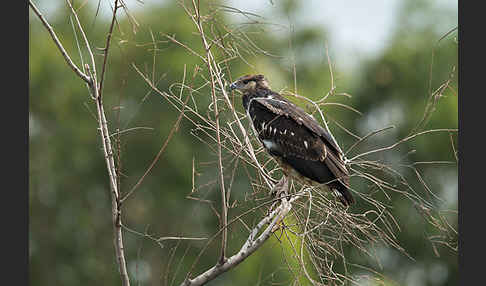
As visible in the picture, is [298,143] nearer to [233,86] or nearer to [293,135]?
[293,135]

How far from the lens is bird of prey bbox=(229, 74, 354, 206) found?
15.2 ft

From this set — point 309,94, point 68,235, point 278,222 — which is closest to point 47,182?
point 68,235

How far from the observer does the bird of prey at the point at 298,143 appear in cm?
463

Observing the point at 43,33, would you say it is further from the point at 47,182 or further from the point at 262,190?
the point at 262,190

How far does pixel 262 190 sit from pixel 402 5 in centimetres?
1289

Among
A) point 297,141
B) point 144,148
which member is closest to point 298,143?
point 297,141

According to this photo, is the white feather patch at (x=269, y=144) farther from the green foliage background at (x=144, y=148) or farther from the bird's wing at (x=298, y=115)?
the green foliage background at (x=144, y=148)

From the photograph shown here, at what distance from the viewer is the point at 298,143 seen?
4.82m

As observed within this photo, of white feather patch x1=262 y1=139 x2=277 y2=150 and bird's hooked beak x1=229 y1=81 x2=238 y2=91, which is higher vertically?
bird's hooked beak x1=229 y1=81 x2=238 y2=91

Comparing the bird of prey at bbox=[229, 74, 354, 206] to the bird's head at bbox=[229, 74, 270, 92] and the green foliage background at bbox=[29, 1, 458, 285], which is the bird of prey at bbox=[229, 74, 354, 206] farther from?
the green foliage background at bbox=[29, 1, 458, 285]

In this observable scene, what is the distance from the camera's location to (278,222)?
3.79 meters

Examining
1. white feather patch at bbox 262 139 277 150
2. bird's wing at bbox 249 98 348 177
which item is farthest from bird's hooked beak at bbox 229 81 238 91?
white feather patch at bbox 262 139 277 150

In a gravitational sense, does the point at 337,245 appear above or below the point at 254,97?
below

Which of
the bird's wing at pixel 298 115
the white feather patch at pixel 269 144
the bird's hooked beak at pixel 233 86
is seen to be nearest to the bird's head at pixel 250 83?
the bird's hooked beak at pixel 233 86
